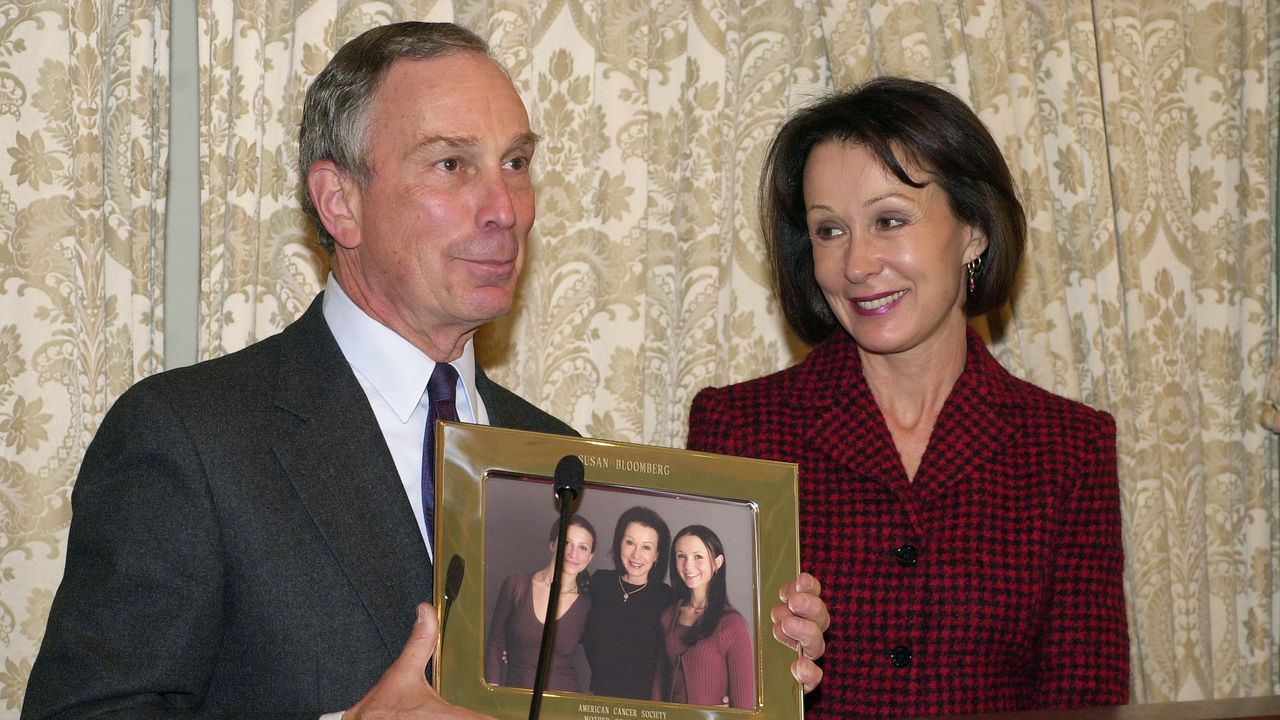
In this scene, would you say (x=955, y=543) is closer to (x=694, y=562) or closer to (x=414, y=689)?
(x=694, y=562)

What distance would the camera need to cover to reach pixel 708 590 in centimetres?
183

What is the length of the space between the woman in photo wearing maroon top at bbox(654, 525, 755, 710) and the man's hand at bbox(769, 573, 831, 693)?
2.5 inches

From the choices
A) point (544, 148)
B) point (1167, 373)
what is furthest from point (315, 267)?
point (1167, 373)

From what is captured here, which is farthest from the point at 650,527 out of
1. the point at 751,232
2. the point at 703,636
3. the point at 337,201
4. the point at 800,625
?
the point at 751,232

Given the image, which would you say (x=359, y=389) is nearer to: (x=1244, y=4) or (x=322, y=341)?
(x=322, y=341)

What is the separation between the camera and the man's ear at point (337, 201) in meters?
2.20

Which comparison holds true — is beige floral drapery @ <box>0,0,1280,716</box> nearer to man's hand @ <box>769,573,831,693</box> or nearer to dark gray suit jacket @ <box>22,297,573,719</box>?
dark gray suit jacket @ <box>22,297,573,719</box>

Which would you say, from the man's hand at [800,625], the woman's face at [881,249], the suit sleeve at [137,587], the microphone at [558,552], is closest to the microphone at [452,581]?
the microphone at [558,552]

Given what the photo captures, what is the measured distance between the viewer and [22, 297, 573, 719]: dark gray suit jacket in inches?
67.5

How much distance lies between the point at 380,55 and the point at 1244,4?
2580 millimetres

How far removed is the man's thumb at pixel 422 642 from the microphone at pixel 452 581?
22mm

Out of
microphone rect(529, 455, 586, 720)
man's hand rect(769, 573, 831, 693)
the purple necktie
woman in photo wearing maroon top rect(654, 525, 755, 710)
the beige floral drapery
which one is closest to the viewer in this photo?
microphone rect(529, 455, 586, 720)

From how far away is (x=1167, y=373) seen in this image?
11.6 ft

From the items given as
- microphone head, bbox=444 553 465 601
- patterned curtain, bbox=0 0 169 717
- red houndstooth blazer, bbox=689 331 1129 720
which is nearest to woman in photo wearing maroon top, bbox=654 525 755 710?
microphone head, bbox=444 553 465 601
